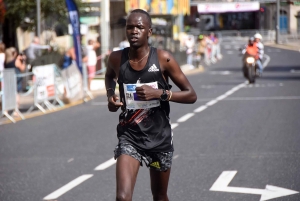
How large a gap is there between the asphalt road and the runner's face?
2.66m

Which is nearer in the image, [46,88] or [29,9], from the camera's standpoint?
[46,88]

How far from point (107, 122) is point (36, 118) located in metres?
2.32

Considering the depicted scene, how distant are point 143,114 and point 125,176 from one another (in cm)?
50

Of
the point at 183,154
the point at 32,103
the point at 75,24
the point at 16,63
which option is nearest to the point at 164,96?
the point at 183,154

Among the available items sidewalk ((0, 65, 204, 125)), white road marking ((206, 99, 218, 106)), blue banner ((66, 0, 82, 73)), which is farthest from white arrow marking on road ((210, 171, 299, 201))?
blue banner ((66, 0, 82, 73))

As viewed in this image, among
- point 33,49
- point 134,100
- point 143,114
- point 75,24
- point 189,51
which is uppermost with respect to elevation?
point 75,24

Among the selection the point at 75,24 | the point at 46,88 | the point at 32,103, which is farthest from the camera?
the point at 32,103

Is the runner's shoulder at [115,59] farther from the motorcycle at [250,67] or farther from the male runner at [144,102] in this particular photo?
the motorcycle at [250,67]

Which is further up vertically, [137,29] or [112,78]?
[137,29]

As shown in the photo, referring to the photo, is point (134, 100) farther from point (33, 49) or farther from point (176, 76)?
point (33, 49)

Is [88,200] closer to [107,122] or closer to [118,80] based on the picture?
[118,80]

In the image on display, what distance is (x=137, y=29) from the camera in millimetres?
5488

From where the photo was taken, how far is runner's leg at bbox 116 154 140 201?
17.1 feet

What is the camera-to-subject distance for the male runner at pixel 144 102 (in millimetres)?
5484
